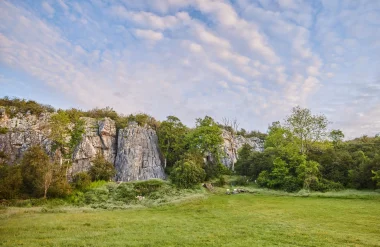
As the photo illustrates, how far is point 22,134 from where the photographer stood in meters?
35.1

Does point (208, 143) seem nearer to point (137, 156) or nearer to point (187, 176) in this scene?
point (187, 176)

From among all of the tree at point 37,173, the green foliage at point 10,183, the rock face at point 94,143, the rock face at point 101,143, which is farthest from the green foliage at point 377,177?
the rock face at point 94,143

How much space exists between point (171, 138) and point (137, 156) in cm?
736

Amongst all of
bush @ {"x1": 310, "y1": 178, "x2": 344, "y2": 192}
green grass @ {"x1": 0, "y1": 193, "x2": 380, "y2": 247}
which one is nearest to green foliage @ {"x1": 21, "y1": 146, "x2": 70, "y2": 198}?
green grass @ {"x1": 0, "y1": 193, "x2": 380, "y2": 247}

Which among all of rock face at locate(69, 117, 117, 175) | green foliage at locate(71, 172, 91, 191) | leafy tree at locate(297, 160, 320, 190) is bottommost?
green foliage at locate(71, 172, 91, 191)

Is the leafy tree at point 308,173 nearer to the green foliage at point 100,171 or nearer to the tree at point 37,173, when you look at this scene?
the green foliage at point 100,171

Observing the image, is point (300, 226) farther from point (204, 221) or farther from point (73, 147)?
point (73, 147)

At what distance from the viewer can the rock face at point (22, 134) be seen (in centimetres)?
3362

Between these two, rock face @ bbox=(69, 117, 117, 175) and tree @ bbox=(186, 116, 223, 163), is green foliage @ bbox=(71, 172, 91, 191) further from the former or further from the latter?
tree @ bbox=(186, 116, 223, 163)

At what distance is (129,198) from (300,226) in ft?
53.3

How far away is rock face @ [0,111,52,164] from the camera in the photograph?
1324 inches

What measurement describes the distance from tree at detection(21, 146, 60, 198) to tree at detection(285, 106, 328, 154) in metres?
30.7

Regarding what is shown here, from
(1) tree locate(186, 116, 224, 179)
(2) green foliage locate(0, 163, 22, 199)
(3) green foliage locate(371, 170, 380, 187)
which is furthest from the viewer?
(1) tree locate(186, 116, 224, 179)

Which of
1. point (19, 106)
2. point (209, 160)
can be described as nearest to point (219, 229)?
point (209, 160)
